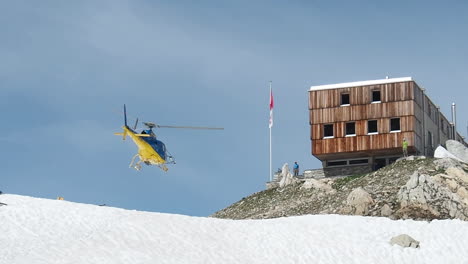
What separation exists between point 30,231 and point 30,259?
4.55m

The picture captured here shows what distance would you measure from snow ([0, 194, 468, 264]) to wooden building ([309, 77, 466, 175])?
26.2 meters

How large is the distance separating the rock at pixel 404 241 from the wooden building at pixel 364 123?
3018 cm

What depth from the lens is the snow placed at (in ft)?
120

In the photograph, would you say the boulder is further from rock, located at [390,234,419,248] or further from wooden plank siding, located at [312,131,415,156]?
rock, located at [390,234,419,248]

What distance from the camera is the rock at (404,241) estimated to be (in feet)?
135

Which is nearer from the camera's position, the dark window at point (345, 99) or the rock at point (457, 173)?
the rock at point (457, 173)

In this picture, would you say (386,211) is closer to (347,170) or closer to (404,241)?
→ (404,241)

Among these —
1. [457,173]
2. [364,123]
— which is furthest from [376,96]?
[457,173]

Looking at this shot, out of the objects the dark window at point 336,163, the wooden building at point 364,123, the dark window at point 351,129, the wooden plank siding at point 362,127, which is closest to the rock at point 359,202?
the wooden building at point 364,123

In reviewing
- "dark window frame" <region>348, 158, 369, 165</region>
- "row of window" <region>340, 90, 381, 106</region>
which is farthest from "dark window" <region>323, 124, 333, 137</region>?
"dark window frame" <region>348, 158, 369, 165</region>

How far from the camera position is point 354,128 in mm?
73250

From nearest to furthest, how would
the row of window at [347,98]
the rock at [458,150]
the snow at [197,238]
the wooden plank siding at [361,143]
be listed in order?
the snow at [197,238] < the wooden plank siding at [361,143] < the row of window at [347,98] < the rock at [458,150]

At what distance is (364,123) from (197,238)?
35.3 meters

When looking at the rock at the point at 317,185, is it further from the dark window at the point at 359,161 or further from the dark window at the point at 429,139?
the dark window at the point at 429,139
